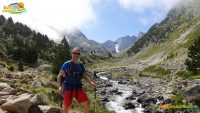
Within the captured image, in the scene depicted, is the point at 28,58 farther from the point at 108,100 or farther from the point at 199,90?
the point at 199,90

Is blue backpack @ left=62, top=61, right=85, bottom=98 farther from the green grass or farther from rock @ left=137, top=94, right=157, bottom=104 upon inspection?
rock @ left=137, top=94, right=157, bottom=104

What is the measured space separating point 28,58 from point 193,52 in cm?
3790

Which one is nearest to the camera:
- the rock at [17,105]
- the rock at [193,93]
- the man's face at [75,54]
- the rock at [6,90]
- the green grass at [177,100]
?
the man's face at [75,54]

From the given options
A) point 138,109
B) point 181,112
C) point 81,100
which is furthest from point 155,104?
point 81,100

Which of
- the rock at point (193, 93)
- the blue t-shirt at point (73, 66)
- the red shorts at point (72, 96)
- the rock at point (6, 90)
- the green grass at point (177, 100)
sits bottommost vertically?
the green grass at point (177, 100)

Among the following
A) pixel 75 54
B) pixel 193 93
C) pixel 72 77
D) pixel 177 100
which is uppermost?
pixel 75 54

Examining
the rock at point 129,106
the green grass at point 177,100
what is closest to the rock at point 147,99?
the rock at point 129,106

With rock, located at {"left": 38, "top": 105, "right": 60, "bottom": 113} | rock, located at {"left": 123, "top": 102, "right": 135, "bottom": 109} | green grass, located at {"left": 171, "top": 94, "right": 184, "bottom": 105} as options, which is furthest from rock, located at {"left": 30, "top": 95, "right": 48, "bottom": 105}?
rock, located at {"left": 123, "top": 102, "right": 135, "bottom": 109}

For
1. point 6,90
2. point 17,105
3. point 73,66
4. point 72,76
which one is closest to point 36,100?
point 17,105

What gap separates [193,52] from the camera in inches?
2571

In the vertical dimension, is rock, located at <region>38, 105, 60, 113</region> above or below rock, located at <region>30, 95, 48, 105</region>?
below

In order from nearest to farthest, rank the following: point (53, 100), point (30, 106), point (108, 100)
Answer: point (30, 106), point (53, 100), point (108, 100)

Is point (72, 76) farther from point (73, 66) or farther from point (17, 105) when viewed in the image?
point (17, 105)

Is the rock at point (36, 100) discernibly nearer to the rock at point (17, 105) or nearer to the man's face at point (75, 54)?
the rock at point (17, 105)
